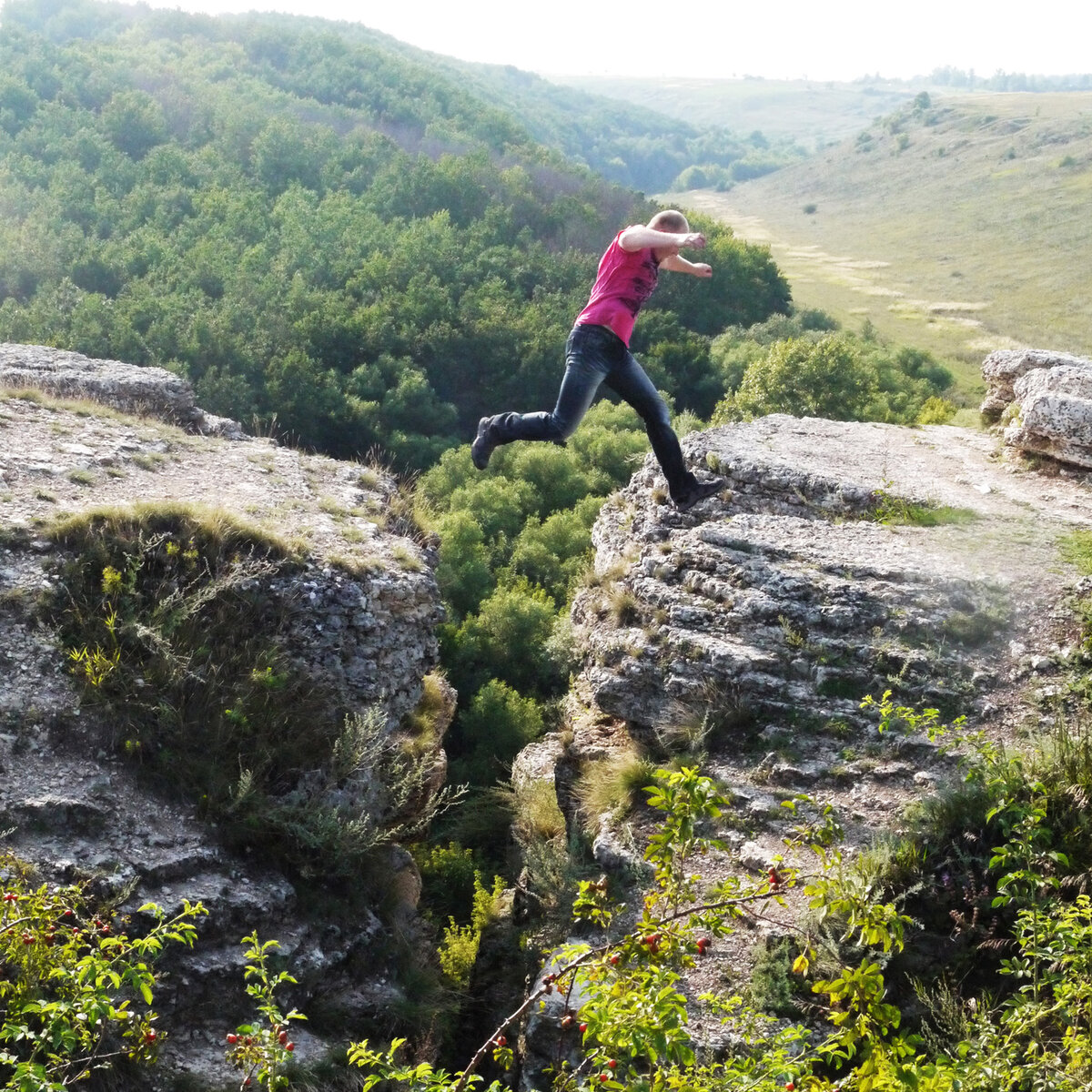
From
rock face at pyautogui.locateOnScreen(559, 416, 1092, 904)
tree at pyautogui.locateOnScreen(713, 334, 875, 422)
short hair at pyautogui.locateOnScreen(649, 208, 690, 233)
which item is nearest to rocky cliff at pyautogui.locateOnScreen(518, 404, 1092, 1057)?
rock face at pyautogui.locateOnScreen(559, 416, 1092, 904)

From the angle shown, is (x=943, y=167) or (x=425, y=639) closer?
(x=425, y=639)

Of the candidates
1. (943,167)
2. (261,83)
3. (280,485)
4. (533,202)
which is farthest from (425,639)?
(943,167)

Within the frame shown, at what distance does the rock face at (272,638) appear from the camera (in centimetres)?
635

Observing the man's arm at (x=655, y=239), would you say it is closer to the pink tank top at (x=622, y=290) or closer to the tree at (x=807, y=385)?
the pink tank top at (x=622, y=290)

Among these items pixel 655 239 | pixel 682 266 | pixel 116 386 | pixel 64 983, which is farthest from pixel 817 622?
pixel 116 386

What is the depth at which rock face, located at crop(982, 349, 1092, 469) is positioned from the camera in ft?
34.1

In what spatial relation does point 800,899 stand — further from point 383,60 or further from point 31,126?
point 383,60

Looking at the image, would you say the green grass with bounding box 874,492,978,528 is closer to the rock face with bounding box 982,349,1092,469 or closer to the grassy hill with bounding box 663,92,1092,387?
the rock face with bounding box 982,349,1092,469

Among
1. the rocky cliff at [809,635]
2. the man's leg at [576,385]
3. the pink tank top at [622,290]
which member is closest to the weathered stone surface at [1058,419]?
the rocky cliff at [809,635]

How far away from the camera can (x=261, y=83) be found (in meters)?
55.3

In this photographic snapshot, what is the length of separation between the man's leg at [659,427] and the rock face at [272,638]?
2.59 m

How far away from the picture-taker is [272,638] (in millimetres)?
8031

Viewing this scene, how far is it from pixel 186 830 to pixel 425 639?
9.79ft

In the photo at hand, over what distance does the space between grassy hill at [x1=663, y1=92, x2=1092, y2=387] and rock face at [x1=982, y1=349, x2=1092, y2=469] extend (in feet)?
75.8
